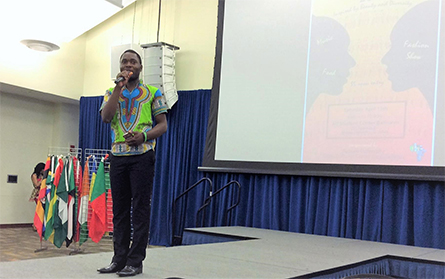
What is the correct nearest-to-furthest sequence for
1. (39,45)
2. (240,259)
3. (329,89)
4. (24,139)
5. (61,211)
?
(240,259) → (329,89) → (61,211) → (39,45) → (24,139)

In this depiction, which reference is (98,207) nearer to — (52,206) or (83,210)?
(83,210)

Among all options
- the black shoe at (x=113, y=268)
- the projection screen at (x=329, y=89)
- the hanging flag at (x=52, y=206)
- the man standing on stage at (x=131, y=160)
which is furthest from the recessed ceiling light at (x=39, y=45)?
the black shoe at (x=113, y=268)

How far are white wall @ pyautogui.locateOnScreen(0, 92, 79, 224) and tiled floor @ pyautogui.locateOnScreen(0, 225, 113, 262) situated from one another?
2.21 feet

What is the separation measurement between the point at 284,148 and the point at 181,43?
8.88 feet

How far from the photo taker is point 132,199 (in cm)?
243

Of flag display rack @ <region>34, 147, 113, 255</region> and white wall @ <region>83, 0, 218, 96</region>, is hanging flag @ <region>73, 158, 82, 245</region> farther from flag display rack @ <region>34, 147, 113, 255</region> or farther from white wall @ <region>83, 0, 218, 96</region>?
white wall @ <region>83, 0, 218, 96</region>

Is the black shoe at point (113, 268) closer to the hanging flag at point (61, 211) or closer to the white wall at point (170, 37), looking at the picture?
the hanging flag at point (61, 211)

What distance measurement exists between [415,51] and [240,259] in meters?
2.81

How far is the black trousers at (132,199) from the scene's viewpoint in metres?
2.34

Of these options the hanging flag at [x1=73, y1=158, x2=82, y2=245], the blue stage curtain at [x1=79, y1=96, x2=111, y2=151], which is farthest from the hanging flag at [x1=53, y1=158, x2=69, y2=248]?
the blue stage curtain at [x1=79, y1=96, x2=111, y2=151]

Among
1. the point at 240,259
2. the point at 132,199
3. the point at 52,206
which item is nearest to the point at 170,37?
the point at 52,206

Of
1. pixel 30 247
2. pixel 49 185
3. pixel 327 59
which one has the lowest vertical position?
pixel 30 247

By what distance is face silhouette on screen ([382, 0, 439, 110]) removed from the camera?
4461 mm

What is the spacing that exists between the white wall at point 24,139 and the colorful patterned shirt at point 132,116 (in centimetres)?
590
